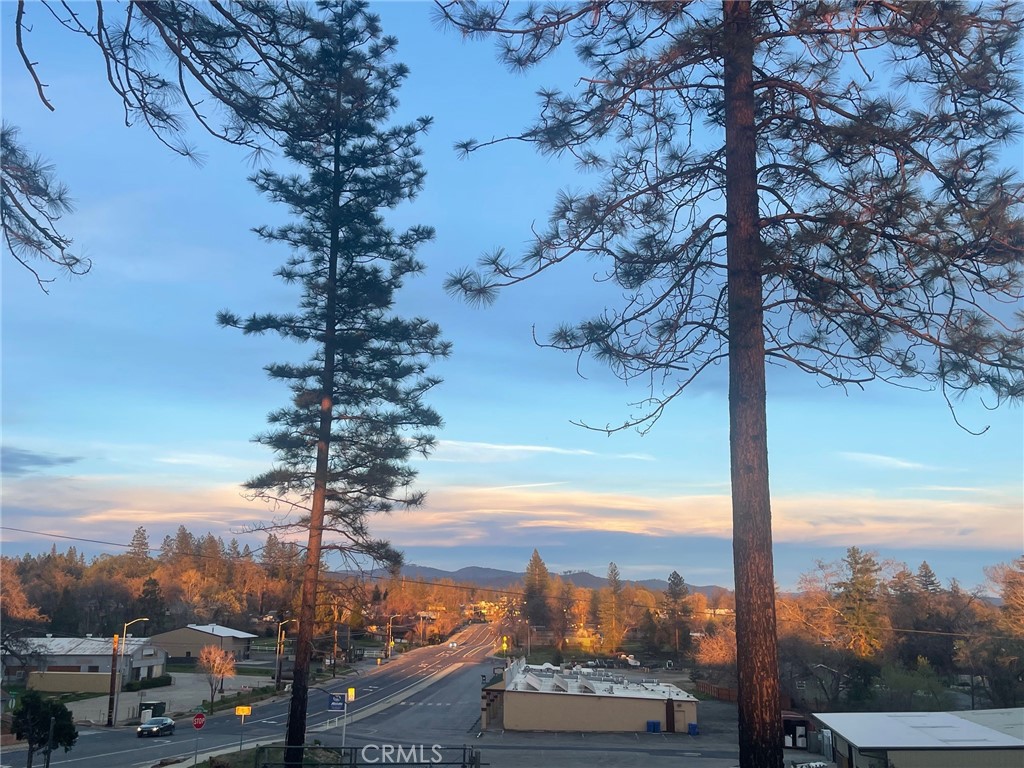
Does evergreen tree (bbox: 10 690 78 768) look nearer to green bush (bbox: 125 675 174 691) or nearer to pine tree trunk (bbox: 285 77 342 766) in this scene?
pine tree trunk (bbox: 285 77 342 766)

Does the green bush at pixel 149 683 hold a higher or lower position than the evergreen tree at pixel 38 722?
lower

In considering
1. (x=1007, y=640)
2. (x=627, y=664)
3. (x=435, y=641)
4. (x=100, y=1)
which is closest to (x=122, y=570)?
(x=435, y=641)

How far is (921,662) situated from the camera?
3706 centimetres

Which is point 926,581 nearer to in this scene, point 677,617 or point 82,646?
point 677,617

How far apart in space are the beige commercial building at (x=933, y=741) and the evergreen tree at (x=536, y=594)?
7479 cm

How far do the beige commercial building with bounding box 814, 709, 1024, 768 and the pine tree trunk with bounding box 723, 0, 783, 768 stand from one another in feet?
36.7

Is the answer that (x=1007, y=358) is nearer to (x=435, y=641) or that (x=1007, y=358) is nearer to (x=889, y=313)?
(x=889, y=313)

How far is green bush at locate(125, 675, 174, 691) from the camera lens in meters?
49.9

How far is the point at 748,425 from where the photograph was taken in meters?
6.17

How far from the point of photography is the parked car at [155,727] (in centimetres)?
3303

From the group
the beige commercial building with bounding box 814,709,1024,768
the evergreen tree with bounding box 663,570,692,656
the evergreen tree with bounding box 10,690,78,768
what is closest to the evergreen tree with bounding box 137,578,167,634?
the evergreen tree with bounding box 663,570,692,656

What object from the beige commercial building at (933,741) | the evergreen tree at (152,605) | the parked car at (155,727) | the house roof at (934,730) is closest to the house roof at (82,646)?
the parked car at (155,727)

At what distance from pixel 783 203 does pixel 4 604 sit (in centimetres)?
4741

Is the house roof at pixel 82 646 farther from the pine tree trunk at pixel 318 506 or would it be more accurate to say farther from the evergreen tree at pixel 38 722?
the pine tree trunk at pixel 318 506
